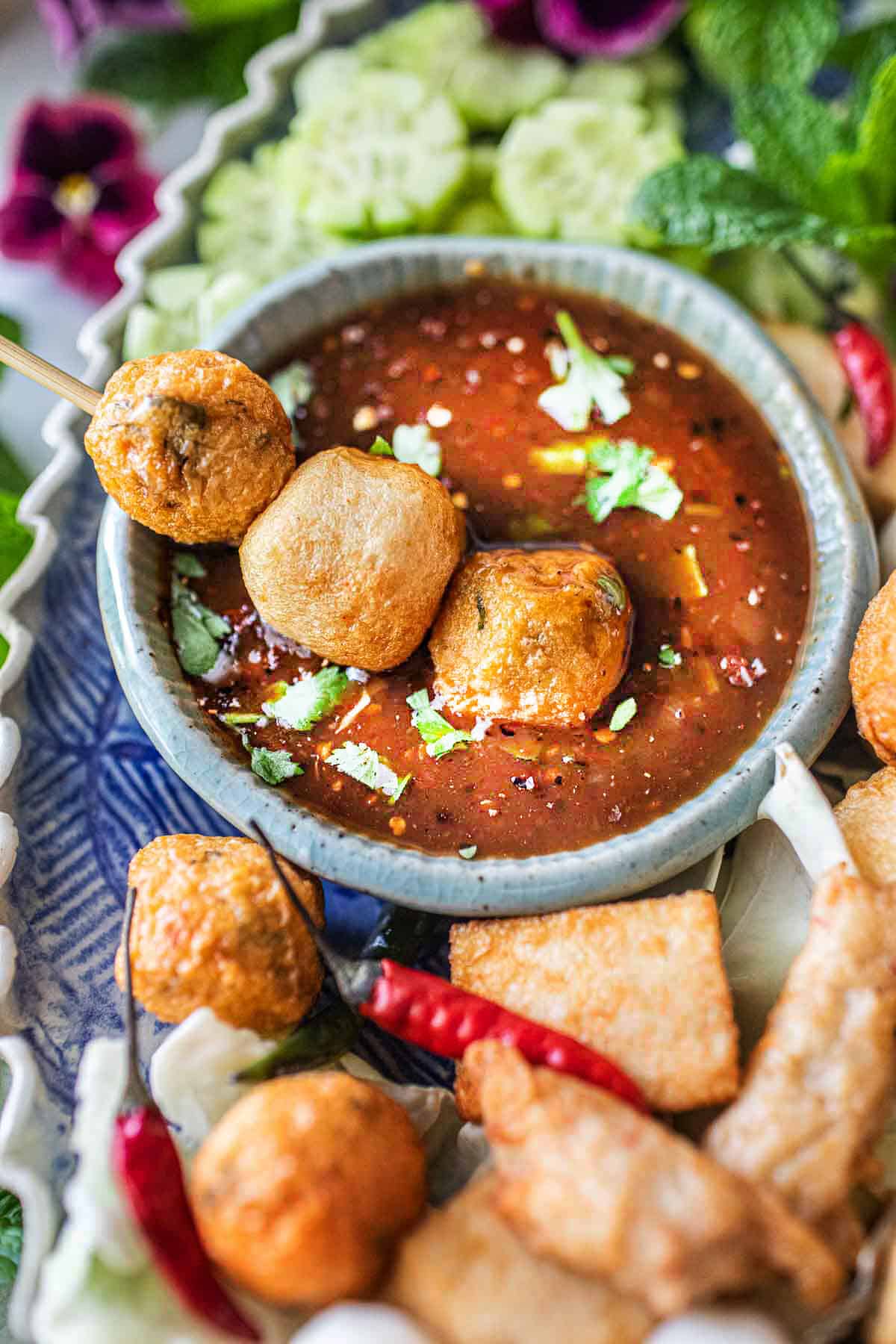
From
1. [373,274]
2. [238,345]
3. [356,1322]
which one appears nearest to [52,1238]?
[356,1322]

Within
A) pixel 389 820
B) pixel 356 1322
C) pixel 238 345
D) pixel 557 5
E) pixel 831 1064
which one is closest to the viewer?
pixel 356 1322

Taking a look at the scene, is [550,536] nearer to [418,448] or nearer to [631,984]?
[418,448]

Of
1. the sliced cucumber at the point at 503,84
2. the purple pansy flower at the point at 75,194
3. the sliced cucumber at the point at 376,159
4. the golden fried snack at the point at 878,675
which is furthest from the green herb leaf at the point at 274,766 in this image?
the sliced cucumber at the point at 503,84

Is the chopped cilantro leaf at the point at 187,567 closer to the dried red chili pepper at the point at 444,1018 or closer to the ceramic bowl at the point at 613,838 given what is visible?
the ceramic bowl at the point at 613,838

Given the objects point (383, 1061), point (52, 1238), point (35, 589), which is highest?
point (35, 589)

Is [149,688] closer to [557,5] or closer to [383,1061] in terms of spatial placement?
[383,1061]
